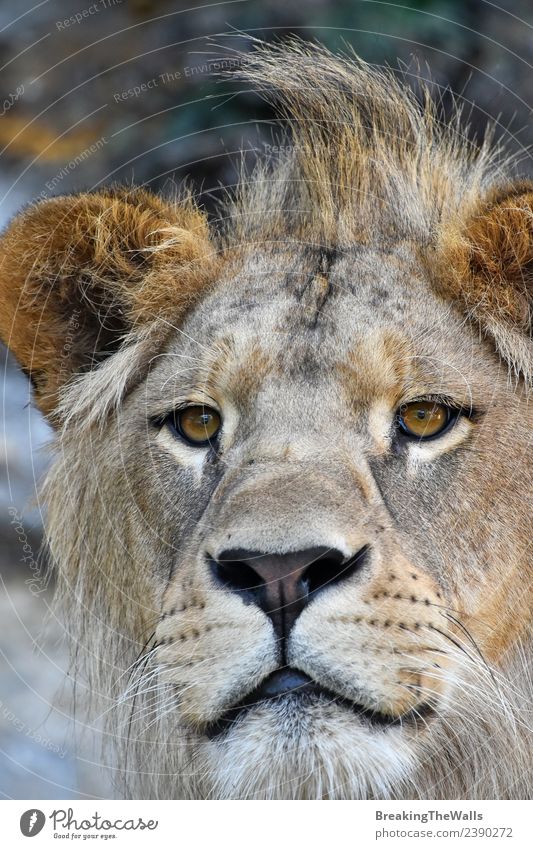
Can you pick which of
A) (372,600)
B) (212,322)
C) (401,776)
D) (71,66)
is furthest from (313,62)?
(71,66)

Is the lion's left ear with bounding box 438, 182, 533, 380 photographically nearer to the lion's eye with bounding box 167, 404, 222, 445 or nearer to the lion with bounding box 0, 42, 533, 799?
the lion with bounding box 0, 42, 533, 799

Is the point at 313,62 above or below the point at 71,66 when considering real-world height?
below

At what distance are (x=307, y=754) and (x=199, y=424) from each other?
2.22 feet

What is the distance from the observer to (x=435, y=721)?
6.60 ft

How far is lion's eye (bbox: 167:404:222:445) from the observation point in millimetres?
2230

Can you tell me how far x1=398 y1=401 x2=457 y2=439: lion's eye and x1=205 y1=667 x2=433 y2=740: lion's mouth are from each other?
51 cm

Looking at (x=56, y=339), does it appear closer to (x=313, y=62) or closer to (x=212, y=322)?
(x=212, y=322)

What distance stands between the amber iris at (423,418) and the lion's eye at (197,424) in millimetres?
364

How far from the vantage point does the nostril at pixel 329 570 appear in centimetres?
180

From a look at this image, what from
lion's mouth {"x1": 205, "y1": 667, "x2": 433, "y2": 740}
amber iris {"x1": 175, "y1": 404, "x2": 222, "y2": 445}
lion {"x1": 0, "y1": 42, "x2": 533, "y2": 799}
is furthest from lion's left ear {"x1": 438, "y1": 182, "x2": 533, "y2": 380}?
lion's mouth {"x1": 205, "y1": 667, "x2": 433, "y2": 740}

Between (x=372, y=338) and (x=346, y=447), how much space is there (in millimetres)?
223

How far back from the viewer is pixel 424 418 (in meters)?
2.12

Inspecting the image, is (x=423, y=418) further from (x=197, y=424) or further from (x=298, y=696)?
(x=298, y=696)

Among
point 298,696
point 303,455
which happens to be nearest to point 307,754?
point 298,696
